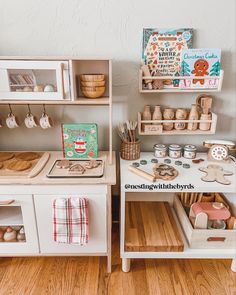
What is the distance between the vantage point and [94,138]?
168 centimetres

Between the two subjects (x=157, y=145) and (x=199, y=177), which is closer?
(x=199, y=177)

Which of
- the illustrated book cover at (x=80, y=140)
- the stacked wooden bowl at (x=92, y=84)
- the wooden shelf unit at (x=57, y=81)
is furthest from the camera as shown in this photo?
the illustrated book cover at (x=80, y=140)

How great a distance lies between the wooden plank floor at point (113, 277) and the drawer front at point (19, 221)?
17 centimetres

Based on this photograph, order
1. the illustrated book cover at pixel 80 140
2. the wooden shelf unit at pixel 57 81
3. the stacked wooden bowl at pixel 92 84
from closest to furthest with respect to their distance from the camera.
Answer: the wooden shelf unit at pixel 57 81, the stacked wooden bowl at pixel 92 84, the illustrated book cover at pixel 80 140

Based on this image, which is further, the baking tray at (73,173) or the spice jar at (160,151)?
the spice jar at (160,151)

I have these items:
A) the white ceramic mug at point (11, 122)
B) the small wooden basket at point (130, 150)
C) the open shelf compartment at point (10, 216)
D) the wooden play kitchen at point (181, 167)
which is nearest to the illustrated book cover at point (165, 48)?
the wooden play kitchen at point (181, 167)

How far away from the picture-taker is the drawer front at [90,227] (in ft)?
4.88

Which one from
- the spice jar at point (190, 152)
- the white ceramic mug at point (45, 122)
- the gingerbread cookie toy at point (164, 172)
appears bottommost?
the gingerbread cookie toy at point (164, 172)

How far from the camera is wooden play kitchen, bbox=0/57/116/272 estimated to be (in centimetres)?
145

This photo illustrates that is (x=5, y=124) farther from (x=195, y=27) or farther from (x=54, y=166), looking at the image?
(x=195, y=27)

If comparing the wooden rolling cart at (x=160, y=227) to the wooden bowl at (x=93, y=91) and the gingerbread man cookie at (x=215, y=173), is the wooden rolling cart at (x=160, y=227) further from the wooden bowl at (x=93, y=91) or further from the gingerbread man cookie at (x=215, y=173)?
the wooden bowl at (x=93, y=91)

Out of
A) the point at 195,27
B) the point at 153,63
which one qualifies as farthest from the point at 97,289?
the point at 195,27

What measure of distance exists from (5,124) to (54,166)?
51 cm

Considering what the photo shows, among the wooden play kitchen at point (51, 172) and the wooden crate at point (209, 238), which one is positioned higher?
the wooden play kitchen at point (51, 172)
